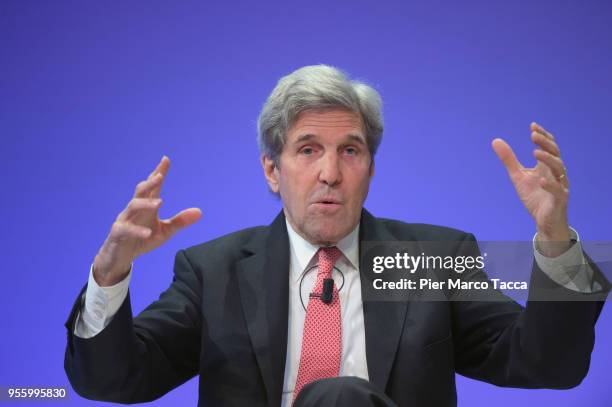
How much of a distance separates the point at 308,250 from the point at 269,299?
0.65 ft

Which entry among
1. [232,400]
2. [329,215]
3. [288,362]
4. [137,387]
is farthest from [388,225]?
[137,387]

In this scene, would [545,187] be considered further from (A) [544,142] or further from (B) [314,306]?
(B) [314,306]

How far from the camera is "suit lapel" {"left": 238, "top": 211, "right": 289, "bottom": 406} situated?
6.64 ft

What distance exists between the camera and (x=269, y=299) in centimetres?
212

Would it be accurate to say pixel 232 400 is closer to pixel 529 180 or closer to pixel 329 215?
pixel 329 215

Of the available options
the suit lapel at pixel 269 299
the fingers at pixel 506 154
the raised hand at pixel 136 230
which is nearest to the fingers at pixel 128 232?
the raised hand at pixel 136 230

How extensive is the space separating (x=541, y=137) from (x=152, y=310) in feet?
3.62

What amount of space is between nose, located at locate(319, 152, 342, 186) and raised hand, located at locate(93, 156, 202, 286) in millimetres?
425

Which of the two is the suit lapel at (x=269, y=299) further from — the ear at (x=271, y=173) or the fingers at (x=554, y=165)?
the fingers at (x=554, y=165)

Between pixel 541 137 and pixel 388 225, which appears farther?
pixel 388 225

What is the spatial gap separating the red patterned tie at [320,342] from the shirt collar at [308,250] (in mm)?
115

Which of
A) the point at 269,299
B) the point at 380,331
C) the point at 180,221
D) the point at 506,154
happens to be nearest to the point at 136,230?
the point at 180,221

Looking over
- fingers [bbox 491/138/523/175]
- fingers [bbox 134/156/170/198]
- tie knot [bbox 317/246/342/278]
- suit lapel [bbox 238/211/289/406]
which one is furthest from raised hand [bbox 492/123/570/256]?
fingers [bbox 134/156/170/198]

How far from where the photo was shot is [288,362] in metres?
2.08
